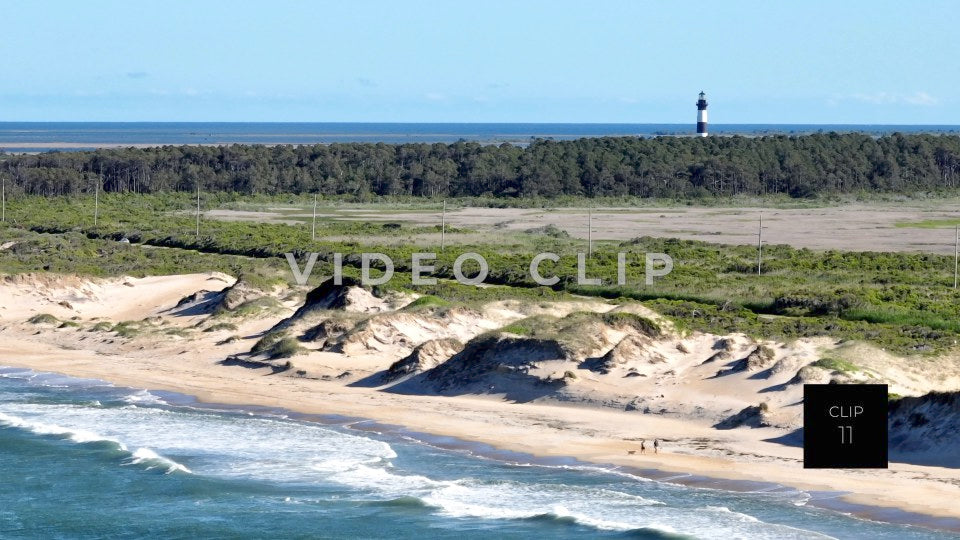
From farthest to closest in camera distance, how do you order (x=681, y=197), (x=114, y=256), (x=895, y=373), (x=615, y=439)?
(x=681, y=197) → (x=114, y=256) → (x=895, y=373) → (x=615, y=439)

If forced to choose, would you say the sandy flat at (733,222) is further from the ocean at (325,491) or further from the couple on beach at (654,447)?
the ocean at (325,491)

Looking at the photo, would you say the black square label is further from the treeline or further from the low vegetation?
the treeline

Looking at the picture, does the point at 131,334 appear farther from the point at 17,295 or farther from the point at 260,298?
the point at 17,295

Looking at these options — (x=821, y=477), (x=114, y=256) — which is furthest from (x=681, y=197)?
(x=821, y=477)

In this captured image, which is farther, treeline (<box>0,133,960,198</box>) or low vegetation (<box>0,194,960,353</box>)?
treeline (<box>0,133,960,198</box>)

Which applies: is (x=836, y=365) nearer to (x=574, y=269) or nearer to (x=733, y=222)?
(x=574, y=269)

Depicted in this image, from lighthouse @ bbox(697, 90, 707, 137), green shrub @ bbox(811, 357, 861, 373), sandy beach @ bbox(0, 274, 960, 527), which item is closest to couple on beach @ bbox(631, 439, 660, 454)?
sandy beach @ bbox(0, 274, 960, 527)
